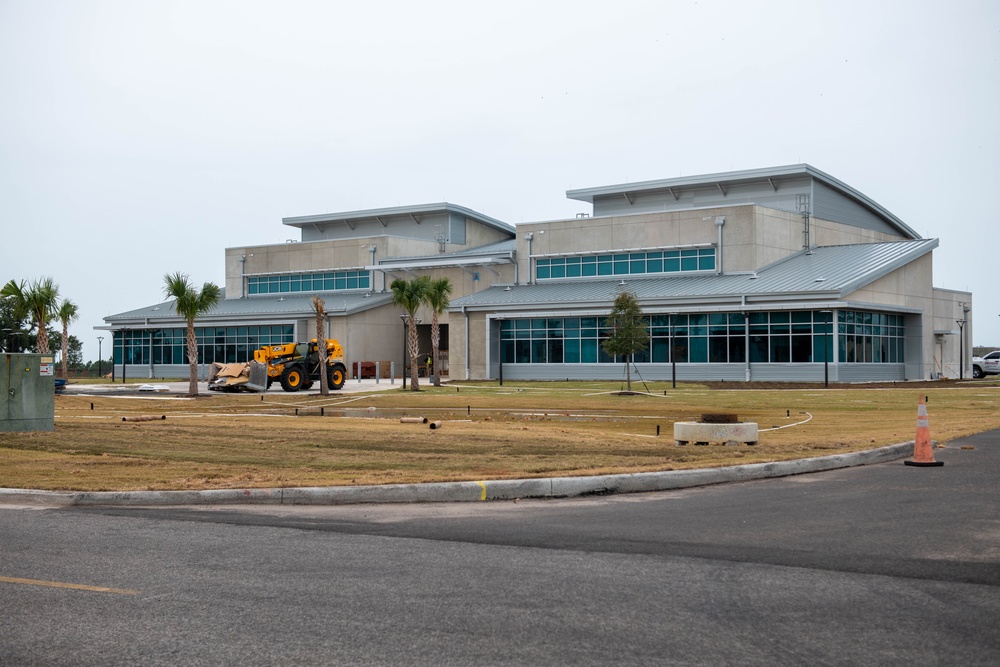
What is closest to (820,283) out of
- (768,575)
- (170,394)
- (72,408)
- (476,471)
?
(170,394)

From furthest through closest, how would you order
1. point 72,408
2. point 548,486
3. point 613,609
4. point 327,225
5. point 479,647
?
1. point 327,225
2. point 72,408
3. point 548,486
4. point 613,609
5. point 479,647

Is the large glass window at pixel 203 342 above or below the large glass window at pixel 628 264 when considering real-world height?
below

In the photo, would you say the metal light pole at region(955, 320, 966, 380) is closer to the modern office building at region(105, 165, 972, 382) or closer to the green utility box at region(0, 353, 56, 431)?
the modern office building at region(105, 165, 972, 382)

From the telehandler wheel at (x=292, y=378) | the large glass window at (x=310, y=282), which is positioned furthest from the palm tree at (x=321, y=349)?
the large glass window at (x=310, y=282)

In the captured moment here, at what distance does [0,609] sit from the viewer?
22.7ft

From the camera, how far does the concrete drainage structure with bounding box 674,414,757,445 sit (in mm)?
17844

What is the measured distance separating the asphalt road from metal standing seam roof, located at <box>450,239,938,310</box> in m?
40.5

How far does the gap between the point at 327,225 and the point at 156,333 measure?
15205 millimetres

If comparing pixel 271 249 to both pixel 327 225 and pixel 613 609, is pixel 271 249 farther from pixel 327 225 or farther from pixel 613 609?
pixel 613 609

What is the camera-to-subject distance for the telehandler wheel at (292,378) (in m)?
47.4

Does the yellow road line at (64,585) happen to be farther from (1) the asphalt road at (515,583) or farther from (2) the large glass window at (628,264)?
(2) the large glass window at (628,264)

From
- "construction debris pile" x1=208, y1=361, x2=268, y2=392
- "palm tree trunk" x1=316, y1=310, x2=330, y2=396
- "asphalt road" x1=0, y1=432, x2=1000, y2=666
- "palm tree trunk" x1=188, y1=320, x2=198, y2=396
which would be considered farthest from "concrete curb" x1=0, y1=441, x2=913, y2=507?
"construction debris pile" x1=208, y1=361, x2=268, y2=392

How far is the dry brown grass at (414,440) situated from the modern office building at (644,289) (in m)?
16.7

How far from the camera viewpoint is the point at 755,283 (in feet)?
176
